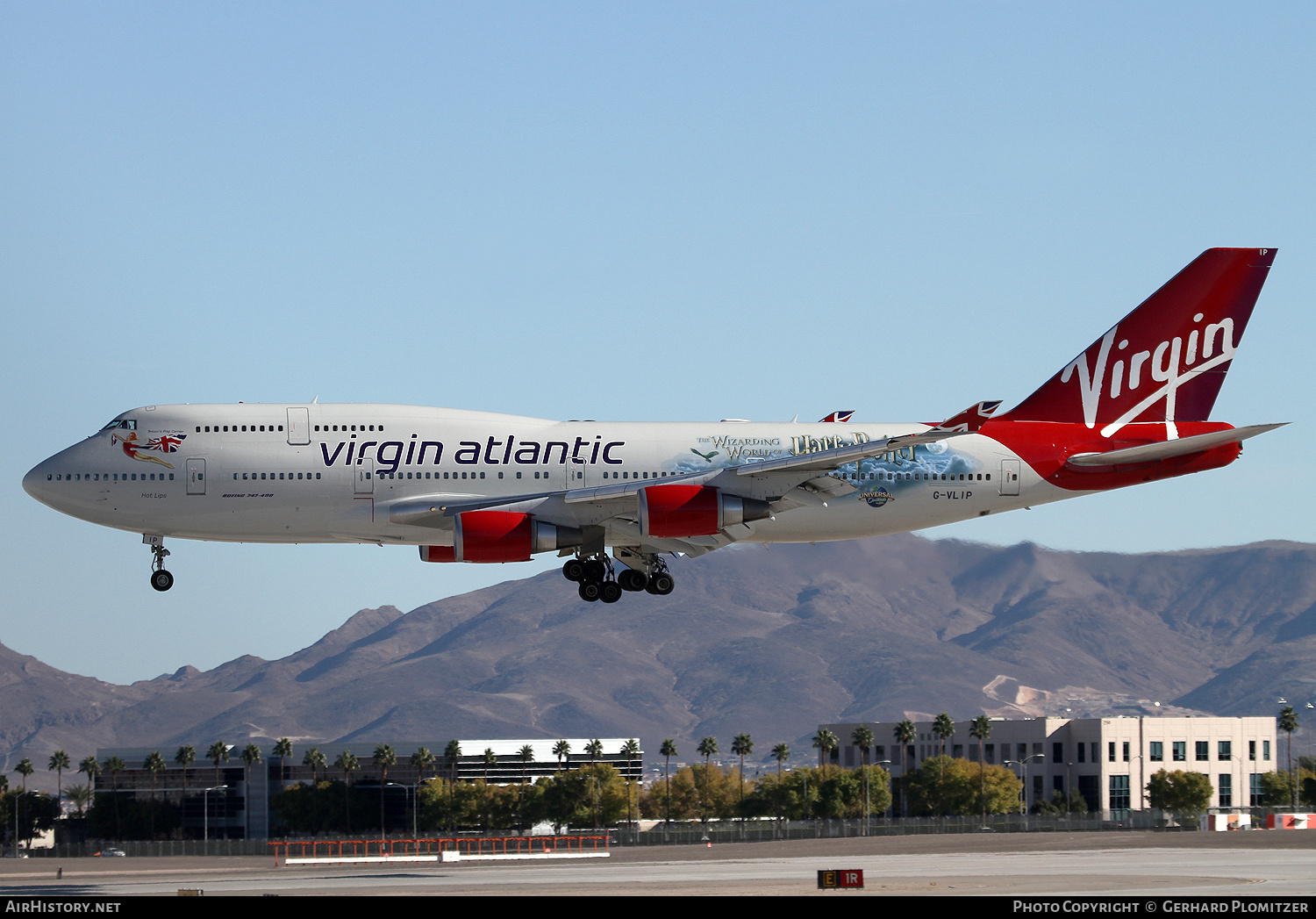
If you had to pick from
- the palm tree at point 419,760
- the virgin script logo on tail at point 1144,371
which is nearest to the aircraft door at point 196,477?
the virgin script logo on tail at point 1144,371

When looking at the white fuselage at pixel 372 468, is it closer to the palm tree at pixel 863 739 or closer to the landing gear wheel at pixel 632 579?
the landing gear wheel at pixel 632 579

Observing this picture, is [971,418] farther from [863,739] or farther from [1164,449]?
[863,739]

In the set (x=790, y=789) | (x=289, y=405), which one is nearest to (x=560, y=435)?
(x=289, y=405)

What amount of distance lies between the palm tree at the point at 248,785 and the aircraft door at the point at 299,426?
14094 cm

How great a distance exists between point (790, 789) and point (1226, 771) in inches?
2084

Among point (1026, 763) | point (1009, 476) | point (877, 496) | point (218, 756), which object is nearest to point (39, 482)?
point (877, 496)

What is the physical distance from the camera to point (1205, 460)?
185ft

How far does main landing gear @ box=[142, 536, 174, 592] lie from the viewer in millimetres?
56031

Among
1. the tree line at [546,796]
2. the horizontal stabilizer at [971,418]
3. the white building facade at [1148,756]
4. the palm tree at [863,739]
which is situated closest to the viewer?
the horizontal stabilizer at [971,418]

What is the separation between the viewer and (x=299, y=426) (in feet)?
179

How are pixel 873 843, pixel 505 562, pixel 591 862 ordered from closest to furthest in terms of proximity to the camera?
1. pixel 505 562
2. pixel 591 862
3. pixel 873 843

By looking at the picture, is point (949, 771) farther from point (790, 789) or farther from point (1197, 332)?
point (1197, 332)

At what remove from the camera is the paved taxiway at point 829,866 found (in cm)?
5719

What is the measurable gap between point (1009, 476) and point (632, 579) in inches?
567
